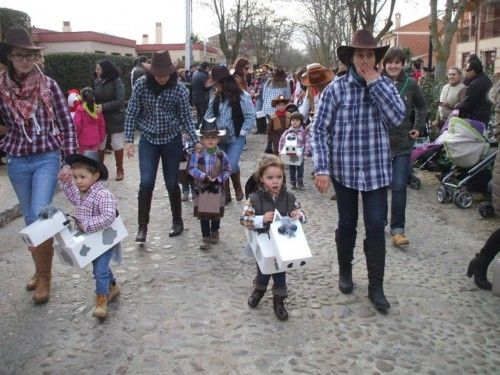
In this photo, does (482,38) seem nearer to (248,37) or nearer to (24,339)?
(248,37)

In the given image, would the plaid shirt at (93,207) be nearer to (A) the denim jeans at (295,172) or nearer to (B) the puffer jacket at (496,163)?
(B) the puffer jacket at (496,163)

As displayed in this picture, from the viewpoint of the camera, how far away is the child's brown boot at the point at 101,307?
3.51m

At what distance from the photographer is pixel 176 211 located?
536cm

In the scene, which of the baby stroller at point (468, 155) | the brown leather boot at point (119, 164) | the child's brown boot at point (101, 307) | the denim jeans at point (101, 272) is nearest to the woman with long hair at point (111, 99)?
the brown leather boot at point (119, 164)

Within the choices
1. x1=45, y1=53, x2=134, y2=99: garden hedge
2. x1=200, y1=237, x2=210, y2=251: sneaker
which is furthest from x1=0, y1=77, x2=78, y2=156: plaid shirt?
x1=45, y1=53, x2=134, y2=99: garden hedge

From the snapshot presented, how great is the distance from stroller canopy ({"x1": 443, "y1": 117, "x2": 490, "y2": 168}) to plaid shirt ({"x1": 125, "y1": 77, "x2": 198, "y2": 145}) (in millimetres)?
3333

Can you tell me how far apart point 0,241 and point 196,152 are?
90.0 inches

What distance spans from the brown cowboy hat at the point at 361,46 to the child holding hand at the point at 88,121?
16.2 feet

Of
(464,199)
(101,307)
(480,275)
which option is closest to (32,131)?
(101,307)

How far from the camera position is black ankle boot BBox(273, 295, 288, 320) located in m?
3.54

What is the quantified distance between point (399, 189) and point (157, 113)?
2468mm

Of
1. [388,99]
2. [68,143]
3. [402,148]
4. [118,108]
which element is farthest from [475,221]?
[118,108]

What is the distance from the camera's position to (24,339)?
331 cm

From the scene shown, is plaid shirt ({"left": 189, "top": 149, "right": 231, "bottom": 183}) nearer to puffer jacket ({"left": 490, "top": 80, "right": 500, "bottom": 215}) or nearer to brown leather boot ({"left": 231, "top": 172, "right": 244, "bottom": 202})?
brown leather boot ({"left": 231, "top": 172, "right": 244, "bottom": 202})
